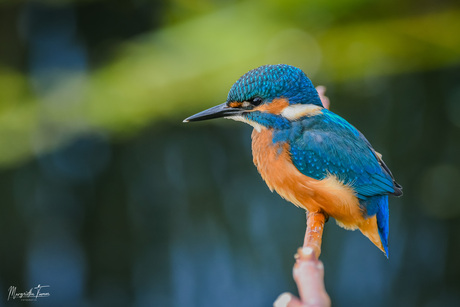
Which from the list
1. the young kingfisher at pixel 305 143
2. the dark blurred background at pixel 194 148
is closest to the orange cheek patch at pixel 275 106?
the young kingfisher at pixel 305 143

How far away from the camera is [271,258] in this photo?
435cm

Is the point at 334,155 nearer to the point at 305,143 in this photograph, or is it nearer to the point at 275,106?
the point at 305,143

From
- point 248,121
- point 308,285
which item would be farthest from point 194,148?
point 308,285

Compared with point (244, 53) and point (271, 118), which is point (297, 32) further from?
point (271, 118)

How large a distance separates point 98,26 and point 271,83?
14.4ft

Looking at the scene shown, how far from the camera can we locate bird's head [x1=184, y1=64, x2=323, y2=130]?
1.99 m

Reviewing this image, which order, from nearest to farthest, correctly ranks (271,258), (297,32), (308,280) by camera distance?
(308,280) → (271,258) → (297,32)

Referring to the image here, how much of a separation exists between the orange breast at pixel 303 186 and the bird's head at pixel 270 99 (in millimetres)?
88

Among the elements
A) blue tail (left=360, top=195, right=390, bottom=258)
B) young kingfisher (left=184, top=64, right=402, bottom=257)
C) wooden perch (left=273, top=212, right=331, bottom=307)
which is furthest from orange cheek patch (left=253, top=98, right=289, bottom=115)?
wooden perch (left=273, top=212, right=331, bottom=307)

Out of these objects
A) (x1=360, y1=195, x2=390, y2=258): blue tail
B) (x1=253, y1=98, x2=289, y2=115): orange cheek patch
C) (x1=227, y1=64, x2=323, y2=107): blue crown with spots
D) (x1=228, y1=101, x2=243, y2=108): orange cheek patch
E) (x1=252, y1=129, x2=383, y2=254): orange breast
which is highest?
(x1=227, y1=64, x2=323, y2=107): blue crown with spots

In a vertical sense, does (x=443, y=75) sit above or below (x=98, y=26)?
below

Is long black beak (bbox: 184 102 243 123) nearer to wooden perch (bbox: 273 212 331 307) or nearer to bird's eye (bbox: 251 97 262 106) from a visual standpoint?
bird's eye (bbox: 251 97 262 106)

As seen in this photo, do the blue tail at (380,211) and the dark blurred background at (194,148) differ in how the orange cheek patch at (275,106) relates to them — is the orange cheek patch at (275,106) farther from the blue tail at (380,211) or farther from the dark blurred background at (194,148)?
the dark blurred background at (194,148)

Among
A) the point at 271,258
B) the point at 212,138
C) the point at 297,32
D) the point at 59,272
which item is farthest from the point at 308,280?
the point at 297,32
